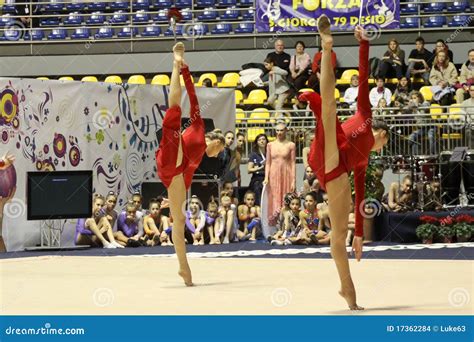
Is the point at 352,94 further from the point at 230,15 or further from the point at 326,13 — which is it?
the point at 230,15

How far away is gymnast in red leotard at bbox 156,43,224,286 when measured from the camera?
708cm

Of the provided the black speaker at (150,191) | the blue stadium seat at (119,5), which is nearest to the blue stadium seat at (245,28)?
the blue stadium seat at (119,5)

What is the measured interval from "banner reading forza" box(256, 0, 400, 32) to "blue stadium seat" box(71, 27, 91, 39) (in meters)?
4.00

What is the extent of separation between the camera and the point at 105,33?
1919 cm

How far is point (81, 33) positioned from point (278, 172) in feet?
26.2

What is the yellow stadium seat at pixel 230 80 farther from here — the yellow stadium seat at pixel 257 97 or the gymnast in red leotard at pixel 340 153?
the gymnast in red leotard at pixel 340 153

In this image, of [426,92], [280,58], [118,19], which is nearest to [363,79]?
[426,92]

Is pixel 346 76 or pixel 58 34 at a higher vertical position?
pixel 58 34

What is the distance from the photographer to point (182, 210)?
283 inches

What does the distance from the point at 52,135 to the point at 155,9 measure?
895cm

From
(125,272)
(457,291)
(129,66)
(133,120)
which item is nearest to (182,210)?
(125,272)

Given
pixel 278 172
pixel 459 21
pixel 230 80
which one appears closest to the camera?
pixel 278 172

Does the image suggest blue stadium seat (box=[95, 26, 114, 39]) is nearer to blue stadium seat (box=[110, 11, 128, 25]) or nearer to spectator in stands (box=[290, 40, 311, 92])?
blue stadium seat (box=[110, 11, 128, 25])

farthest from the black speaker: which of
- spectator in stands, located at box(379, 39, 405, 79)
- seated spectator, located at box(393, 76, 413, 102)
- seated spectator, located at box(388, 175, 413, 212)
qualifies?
spectator in stands, located at box(379, 39, 405, 79)
